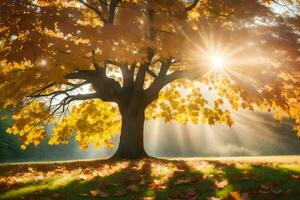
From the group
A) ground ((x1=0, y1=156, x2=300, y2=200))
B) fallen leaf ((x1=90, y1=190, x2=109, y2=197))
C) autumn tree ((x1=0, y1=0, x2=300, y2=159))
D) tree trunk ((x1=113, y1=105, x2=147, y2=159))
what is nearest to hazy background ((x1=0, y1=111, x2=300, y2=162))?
tree trunk ((x1=113, y1=105, x2=147, y2=159))

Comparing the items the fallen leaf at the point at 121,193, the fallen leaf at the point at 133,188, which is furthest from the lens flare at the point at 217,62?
the fallen leaf at the point at 121,193

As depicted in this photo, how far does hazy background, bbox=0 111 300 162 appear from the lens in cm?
3553

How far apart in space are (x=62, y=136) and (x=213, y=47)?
1037cm

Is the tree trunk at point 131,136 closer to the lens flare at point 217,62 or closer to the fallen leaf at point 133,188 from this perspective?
the lens flare at point 217,62

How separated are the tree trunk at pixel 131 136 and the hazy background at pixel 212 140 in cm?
2018

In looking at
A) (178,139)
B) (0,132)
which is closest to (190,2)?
Result: (178,139)

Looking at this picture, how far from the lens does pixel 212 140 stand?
41156 mm

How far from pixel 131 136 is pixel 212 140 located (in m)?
25.9

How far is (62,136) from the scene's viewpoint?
19406 mm

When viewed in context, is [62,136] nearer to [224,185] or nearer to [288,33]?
[288,33]

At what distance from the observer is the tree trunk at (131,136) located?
52.9 ft

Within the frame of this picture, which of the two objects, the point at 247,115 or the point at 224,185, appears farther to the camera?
the point at 247,115

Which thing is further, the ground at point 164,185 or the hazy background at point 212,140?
the hazy background at point 212,140

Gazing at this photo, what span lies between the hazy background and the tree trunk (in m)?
20.2
